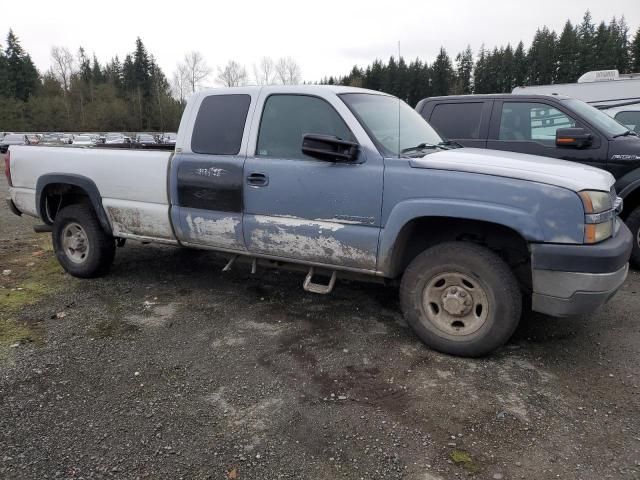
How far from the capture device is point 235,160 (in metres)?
4.16

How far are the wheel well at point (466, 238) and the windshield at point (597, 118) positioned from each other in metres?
2.84

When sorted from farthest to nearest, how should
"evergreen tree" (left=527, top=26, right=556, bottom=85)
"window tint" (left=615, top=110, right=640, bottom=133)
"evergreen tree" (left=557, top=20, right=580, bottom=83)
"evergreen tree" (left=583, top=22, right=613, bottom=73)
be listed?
"evergreen tree" (left=527, top=26, right=556, bottom=85) < "evergreen tree" (left=557, top=20, right=580, bottom=83) < "evergreen tree" (left=583, top=22, right=613, bottom=73) < "window tint" (left=615, top=110, right=640, bottom=133)

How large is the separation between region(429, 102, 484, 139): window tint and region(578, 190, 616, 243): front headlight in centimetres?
294

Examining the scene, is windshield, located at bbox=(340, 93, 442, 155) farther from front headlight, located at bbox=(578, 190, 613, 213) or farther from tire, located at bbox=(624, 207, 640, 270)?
tire, located at bbox=(624, 207, 640, 270)

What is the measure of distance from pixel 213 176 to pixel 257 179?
47 centimetres

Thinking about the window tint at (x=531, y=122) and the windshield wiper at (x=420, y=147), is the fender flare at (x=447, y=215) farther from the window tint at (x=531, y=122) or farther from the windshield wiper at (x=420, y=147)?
the window tint at (x=531, y=122)

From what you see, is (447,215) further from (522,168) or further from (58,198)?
(58,198)

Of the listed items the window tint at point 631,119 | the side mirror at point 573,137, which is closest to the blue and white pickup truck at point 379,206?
the side mirror at point 573,137

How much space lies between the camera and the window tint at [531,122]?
5637mm

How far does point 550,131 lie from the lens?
18.7ft

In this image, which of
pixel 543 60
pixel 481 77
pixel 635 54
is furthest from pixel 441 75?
pixel 635 54

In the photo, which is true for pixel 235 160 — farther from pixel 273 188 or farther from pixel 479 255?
pixel 479 255

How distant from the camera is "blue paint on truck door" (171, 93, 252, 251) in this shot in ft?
13.7

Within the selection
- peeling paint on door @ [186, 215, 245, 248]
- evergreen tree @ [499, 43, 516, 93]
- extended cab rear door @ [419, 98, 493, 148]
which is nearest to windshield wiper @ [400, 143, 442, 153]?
peeling paint on door @ [186, 215, 245, 248]
